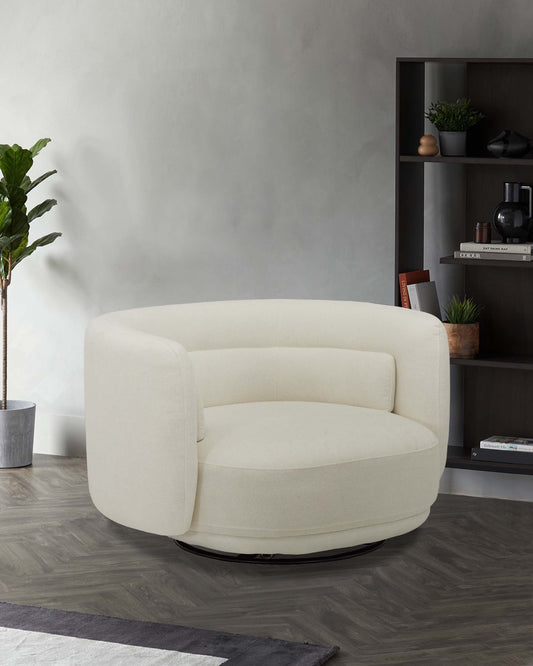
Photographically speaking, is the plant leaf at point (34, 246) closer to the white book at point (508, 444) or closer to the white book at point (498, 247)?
the white book at point (498, 247)

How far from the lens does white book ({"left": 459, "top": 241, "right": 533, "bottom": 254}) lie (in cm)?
416

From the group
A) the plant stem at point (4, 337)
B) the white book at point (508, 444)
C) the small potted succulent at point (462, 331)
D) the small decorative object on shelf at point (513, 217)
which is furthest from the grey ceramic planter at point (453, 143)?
the plant stem at point (4, 337)

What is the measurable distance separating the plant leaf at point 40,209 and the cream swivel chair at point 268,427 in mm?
1139

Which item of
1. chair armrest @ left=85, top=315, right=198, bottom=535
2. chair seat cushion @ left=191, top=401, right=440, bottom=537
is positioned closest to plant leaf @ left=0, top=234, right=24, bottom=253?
chair armrest @ left=85, top=315, right=198, bottom=535

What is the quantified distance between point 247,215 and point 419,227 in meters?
0.85

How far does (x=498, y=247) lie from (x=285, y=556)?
4.81 feet

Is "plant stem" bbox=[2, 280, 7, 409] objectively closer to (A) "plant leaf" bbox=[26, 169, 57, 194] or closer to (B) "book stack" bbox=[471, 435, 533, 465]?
(A) "plant leaf" bbox=[26, 169, 57, 194]

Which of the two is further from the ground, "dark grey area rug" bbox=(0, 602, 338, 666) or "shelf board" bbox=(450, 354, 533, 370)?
"shelf board" bbox=(450, 354, 533, 370)

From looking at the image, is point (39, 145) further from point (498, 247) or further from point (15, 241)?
point (498, 247)

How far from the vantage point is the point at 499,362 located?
426 cm

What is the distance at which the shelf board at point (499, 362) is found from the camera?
421cm

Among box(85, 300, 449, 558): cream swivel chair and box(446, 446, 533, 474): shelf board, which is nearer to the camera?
box(85, 300, 449, 558): cream swivel chair

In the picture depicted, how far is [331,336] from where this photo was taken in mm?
4215

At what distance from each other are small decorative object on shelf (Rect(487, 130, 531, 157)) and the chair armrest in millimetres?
1582
